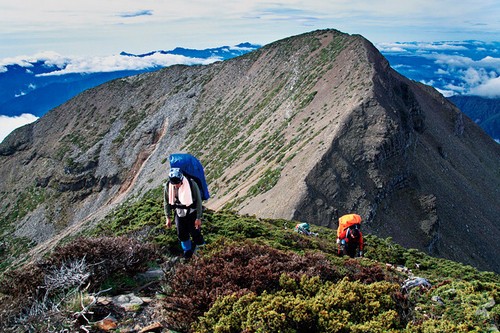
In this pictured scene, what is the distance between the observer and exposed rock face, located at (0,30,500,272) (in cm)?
2772

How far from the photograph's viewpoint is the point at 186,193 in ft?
29.6

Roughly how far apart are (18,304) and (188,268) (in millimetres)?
2681

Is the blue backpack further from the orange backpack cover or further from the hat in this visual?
the orange backpack cover

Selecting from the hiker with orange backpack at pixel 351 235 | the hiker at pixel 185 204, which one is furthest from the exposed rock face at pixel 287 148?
the hiker at pixel 185 204

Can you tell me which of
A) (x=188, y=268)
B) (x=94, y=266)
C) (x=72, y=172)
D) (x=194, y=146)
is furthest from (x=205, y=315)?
(x=72, y=172)

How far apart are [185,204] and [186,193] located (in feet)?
0.86

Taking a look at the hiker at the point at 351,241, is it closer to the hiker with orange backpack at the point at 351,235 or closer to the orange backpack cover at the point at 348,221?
the hiker with orange backpack at the point at 351,235

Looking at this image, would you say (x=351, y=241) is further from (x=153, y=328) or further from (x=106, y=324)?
(x=106, y=324)

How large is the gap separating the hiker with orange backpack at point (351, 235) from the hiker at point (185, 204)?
472cm

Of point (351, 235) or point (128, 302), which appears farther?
point (351, 235)

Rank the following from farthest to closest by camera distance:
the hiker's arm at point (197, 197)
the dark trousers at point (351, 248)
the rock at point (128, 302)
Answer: the dark trousers at point (351, 248), the hiker's arm at point (197, 197), the rock at point (128, 302)

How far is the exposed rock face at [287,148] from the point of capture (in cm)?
2772

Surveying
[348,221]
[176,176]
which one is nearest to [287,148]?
[348,221]

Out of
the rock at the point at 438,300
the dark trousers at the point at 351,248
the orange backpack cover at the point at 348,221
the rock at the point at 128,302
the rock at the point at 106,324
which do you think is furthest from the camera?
the dark trousers at the point at 351,248
